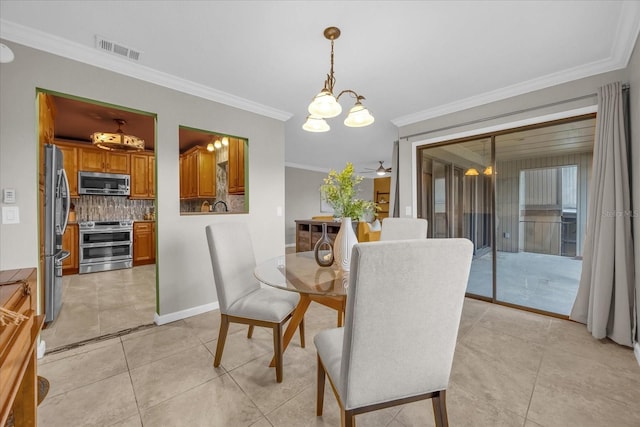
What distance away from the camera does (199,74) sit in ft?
8.28

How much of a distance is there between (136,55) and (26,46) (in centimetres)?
68

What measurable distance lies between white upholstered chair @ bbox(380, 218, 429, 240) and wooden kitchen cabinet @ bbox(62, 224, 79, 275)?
5.01 m

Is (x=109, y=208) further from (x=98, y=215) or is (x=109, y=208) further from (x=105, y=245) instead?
(x=105, y=245)

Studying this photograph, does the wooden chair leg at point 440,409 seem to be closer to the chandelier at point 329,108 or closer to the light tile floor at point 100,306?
the chandelier at point 329,108

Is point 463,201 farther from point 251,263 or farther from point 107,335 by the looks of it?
point 107,335

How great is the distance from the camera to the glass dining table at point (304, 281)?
146cm

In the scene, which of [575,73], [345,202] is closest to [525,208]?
[575,73]

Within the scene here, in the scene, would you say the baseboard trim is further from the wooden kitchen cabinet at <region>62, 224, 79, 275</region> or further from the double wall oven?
the wooden kitchen cabinet at <region>62, 224, 79, 275</region>

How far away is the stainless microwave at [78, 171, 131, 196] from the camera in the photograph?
4531 mm

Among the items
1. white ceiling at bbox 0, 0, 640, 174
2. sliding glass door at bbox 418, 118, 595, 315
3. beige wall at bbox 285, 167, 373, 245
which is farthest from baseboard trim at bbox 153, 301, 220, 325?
beige wall at bbox 285, 167, 373, 245

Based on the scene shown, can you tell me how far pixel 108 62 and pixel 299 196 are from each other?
19.8ft

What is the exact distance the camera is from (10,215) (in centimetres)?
189

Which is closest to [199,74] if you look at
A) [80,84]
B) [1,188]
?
[80,84]

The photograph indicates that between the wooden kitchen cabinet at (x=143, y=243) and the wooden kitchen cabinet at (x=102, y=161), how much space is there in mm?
1055
